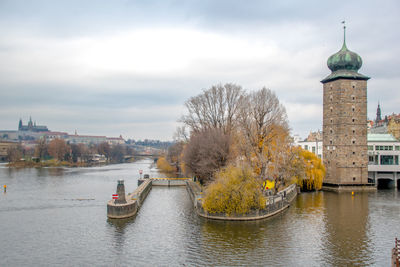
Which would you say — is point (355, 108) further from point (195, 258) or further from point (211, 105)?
point (195, 258)

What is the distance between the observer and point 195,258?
20734mm

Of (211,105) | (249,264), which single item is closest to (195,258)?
(249,264)

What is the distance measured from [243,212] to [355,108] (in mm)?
32353

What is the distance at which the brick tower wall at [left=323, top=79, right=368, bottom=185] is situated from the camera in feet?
177

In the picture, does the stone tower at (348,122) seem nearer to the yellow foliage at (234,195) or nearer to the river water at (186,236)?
the river water at (186,236)

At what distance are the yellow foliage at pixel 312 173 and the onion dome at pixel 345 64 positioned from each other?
468 inches

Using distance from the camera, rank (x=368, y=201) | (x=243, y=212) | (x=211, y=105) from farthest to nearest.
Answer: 1. (x=211, y=105)
2. (x=368, y=201)
3. (x=243, y=212)

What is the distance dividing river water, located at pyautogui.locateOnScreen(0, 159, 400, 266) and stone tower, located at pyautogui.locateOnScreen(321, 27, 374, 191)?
15.6 m

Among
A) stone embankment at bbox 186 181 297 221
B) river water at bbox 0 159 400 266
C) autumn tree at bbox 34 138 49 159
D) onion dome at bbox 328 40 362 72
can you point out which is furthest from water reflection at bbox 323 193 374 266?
autumn tree at bbox 34 138 49 159

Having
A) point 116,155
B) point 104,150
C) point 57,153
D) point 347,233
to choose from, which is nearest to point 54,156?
point 57,153

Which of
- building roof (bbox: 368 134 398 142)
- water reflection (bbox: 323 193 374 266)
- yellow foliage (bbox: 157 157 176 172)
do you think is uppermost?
building roof (bbox: 368 134 398 142)

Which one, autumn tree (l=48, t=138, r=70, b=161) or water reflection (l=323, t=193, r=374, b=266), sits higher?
autumn tree (l=48, t=138, r=70, b=161)

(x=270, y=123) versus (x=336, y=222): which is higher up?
(x=270, y=123)

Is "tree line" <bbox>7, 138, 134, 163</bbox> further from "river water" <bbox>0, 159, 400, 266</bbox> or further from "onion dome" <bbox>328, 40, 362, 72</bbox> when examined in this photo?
"onion dome" <bbox>328, 40, 362, 72</bbox>
